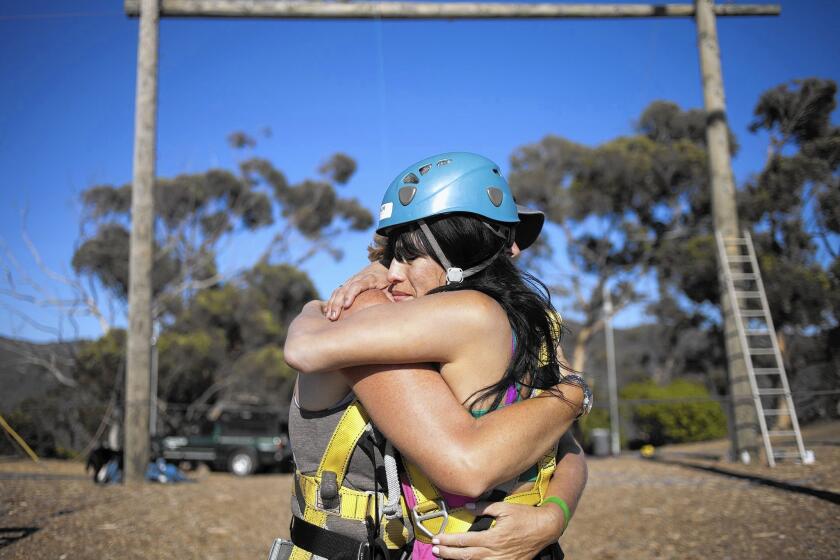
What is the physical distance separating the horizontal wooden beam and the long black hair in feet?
28.0

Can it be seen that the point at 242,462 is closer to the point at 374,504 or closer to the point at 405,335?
the point at 374,504

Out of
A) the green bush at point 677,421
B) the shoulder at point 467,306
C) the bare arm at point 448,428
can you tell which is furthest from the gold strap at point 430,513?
the green bush at point 677,421

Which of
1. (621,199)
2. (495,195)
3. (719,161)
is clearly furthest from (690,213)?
(495,195)

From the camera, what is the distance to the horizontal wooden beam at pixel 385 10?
9633 mm

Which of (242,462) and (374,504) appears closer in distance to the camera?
(374,504)

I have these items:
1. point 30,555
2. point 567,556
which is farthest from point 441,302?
point 567,556

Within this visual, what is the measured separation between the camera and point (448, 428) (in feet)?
4.81

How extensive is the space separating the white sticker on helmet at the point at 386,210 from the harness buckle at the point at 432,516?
28.0 inches

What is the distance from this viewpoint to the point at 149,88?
9.52 m

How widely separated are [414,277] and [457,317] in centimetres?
31

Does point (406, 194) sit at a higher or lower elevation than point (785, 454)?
higher

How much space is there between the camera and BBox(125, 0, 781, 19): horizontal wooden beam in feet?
31.6

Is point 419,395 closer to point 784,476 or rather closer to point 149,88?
point 784,476

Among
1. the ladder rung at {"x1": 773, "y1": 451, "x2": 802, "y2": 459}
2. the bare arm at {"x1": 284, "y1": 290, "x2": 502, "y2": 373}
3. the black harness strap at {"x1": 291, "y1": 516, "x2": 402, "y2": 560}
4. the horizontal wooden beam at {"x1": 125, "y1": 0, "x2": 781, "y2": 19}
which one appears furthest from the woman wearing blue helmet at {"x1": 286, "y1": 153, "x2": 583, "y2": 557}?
the horizontal wooden beam at {"x1": 125, "y1": 0, "x2": 781, "y2": 19}
